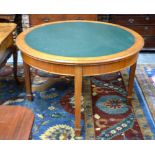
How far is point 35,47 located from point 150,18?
2.27m

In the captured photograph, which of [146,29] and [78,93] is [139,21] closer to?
[146,29]

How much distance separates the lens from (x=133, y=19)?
11.3 ft

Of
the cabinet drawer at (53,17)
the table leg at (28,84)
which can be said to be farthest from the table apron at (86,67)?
the cabinet drawer at (53,17)

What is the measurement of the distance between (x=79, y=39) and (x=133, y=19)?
1800 millimetres

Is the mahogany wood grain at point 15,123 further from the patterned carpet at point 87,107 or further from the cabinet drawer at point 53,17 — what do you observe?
the cabinet drawer at point 53,17

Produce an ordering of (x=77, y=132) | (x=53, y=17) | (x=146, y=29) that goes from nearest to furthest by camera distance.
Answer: (x=77, y=132)
(x=53, y=17)
(x=146, y=29)

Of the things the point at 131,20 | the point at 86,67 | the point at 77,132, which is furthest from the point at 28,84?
the point at 131,20

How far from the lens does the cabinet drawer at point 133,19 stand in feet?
11.2

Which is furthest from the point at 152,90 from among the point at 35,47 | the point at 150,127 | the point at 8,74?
the point at 8,74

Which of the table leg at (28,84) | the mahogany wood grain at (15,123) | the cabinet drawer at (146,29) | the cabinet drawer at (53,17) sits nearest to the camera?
the mahogany wood grain at (15,123)

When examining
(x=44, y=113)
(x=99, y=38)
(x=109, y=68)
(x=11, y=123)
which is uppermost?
(x=99, y=38)

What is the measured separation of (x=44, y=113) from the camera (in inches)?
85.2

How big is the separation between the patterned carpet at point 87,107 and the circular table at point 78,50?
0.72 ft
